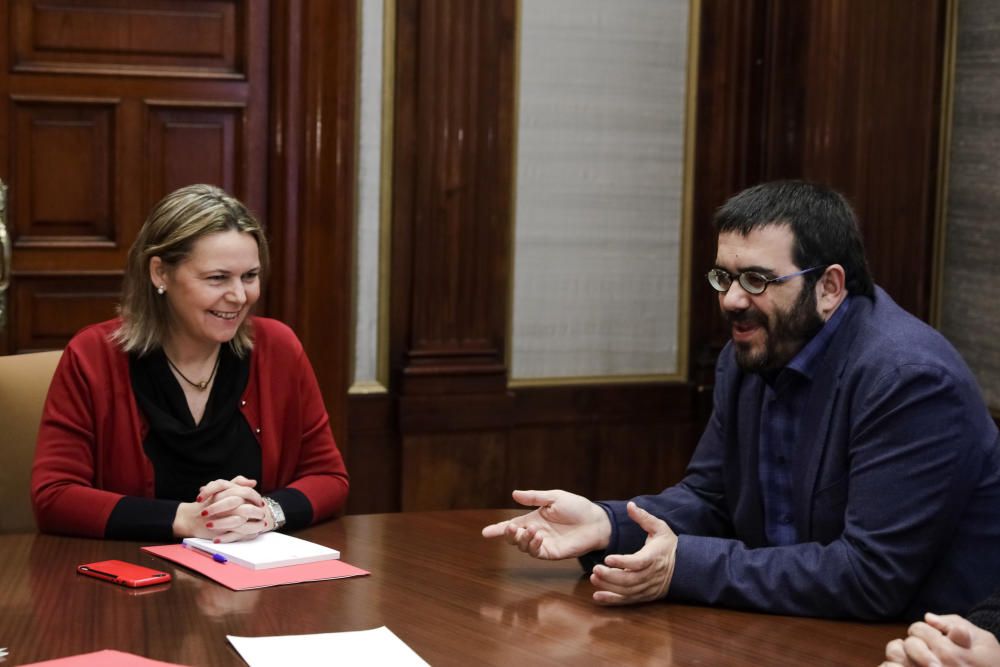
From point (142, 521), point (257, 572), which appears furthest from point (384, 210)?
point (257, 572)

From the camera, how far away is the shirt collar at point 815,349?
2373mm

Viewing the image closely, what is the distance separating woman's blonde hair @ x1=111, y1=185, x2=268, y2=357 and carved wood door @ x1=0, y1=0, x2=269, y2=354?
3.97 feet

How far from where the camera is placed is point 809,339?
239 cm

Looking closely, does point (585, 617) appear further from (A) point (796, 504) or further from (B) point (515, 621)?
(A) point (796, 504)

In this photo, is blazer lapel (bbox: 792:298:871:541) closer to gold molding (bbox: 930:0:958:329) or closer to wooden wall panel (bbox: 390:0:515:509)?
wooden wall panel (bbox: 390:0:515:509)

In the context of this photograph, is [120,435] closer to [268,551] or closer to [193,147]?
[268,551]

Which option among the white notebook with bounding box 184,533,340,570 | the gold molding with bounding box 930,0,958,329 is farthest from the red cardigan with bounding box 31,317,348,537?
the gold molding with bounding box 930,0,958,329

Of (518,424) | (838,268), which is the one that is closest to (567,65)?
(518,424)

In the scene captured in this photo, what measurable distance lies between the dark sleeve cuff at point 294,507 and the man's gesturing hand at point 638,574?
0.70 m

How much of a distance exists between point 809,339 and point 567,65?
2338mm

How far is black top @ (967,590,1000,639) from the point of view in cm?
196

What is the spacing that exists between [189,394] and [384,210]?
5.04 ft

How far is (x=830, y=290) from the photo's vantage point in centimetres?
240

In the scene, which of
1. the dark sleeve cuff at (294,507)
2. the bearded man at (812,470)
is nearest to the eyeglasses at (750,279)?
the bearded man at (812,470)
